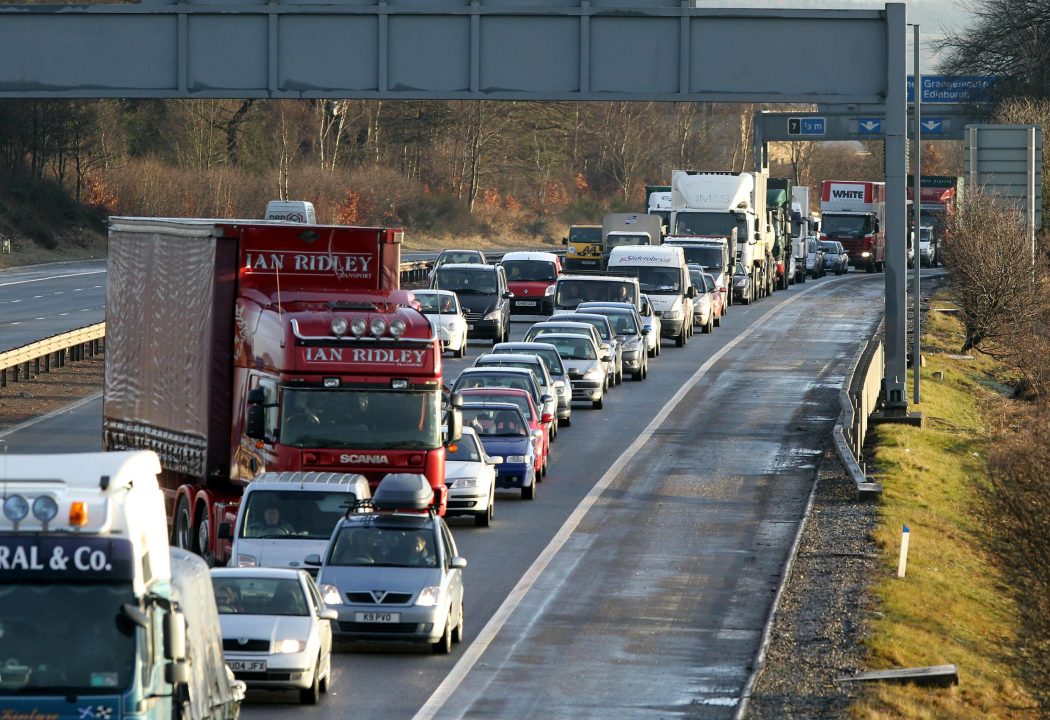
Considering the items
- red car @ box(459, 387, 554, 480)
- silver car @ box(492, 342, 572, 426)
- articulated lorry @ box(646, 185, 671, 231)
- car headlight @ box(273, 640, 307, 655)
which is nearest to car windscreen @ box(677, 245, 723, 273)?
articulated lorry @ box(646, 185, 671, 231)

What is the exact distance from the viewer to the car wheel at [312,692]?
53.7ft

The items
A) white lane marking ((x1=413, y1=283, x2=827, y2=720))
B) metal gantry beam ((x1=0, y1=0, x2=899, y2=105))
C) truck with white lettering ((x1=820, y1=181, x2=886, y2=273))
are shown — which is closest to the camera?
white lane marking ((x1=413, y1=283, x2=827, y2=720))

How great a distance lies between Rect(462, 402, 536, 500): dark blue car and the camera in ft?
93.8

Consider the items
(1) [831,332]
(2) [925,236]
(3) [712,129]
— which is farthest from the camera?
(3) [712,129]

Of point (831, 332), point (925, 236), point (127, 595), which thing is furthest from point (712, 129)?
point (127, 595)

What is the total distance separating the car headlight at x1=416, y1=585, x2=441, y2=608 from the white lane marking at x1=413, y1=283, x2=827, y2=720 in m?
0.64

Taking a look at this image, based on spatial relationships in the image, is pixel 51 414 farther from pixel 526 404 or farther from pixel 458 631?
pixel 458 631

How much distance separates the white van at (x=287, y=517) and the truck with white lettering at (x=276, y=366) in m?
1.49

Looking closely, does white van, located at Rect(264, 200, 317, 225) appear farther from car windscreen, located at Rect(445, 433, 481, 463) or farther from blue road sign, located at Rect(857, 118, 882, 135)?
car windscreen, located at Rect(445, 433, 481, 463)

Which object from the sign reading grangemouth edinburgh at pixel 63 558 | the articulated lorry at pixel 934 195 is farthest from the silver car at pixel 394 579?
the articulated lorry at pixel 934 195

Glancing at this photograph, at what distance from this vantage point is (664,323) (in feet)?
172

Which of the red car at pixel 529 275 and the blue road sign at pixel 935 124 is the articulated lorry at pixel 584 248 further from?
the blue road sign at pixel 935 124

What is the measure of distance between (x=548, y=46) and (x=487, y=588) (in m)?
16.2

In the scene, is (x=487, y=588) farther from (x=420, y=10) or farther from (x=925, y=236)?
(x=925, y=236)
